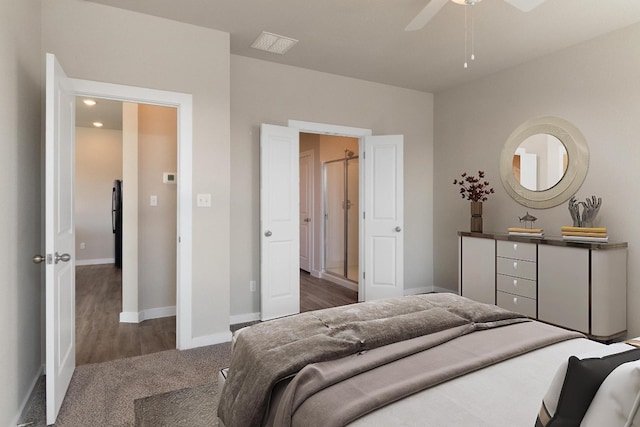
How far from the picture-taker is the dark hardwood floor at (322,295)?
448 cm

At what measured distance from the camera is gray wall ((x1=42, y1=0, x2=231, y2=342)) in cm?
274

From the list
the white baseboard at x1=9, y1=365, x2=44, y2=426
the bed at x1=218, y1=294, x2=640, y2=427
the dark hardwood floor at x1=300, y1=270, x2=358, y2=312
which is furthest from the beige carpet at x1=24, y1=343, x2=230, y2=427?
the dark hardwood floor at x1=300, y1=270, x2=358, y2=312

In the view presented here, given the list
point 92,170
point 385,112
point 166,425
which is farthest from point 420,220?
point 92,170

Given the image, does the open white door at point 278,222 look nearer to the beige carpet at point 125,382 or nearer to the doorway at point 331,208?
the beige carpet at point 125,382

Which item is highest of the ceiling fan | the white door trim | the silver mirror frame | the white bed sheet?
the ceiling fan

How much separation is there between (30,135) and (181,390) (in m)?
1.92

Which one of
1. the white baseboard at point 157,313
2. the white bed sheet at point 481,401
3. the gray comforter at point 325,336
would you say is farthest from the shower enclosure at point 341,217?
the white bed sheet at point 481,401

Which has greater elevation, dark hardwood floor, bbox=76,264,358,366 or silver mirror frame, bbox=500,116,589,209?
silver mirror frame, bbox=500,116,589,209

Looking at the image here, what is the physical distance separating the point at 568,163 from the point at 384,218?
195cm

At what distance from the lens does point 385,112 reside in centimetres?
474

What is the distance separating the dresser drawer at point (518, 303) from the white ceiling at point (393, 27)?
2.39m

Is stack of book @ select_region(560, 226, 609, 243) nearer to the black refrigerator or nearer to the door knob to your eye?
the door knob

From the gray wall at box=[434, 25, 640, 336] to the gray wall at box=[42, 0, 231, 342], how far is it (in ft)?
9.90

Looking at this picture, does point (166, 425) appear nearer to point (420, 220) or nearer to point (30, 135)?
point (30, 135)
